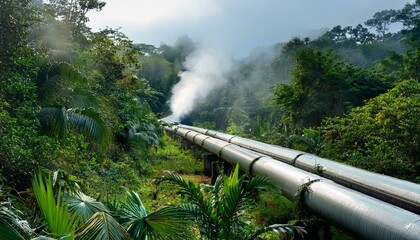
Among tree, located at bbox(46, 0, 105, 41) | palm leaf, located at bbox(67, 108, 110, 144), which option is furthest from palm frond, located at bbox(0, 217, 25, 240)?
tree, located at bbox(46, 0, 105, 41)

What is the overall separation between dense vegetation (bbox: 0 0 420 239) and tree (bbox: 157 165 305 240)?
0.6 inches

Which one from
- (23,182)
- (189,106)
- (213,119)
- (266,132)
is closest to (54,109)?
(23,182)

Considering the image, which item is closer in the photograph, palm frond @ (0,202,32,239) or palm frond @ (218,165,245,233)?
palm frond @ (0,202,32,239)

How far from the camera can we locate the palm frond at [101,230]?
2762 mm

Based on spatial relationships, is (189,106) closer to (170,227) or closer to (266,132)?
(266,132)

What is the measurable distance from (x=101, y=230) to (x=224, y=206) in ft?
6.46

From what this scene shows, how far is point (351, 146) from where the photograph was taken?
1102 cm

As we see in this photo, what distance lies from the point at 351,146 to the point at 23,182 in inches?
341

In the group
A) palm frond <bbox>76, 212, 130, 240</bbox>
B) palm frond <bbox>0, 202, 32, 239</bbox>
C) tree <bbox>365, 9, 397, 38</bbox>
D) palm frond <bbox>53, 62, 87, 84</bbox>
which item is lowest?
palm frond <bbox>76, 212, 130, 240</bbox>

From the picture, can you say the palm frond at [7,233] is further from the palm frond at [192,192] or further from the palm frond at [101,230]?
the palm frond at [192,192]

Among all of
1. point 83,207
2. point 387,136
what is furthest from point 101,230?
point 387,136

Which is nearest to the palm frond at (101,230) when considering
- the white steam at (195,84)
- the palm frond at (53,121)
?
the palm frond at (53,121)

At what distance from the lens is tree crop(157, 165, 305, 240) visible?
445 cm

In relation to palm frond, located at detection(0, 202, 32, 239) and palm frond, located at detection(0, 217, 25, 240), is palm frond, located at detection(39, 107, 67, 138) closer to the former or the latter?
palm frond, located at detection(0, 202, 32, 239)
